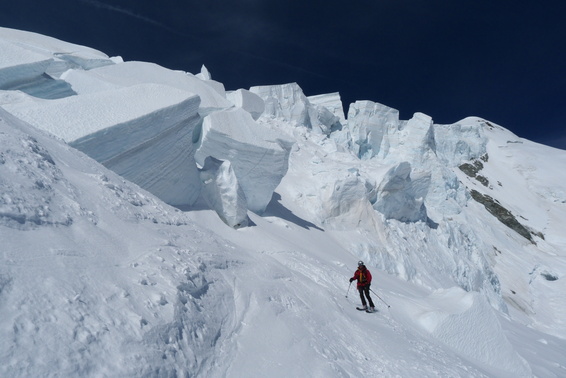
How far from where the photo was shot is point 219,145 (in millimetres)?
12281

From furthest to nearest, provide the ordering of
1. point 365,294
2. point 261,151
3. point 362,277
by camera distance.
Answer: point 261,151 → point 362,277 → point 365,294

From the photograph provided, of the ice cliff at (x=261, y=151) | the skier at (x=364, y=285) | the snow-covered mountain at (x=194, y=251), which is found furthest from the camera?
the ice cliff at (x=261, y=151)

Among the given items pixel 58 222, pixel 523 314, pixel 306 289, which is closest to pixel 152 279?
pixel 58 222

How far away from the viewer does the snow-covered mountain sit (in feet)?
10.5

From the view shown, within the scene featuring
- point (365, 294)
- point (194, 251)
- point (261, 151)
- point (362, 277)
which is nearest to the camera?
point (194, 251)

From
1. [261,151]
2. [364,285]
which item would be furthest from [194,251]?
[261,151]

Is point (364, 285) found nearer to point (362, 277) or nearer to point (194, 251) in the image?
point (362, 277)

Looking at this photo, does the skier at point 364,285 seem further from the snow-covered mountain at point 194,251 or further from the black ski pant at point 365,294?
the snow-covered mountain at point 194,251

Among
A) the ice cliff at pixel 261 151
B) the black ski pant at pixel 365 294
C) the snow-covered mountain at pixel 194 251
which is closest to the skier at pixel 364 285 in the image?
the black ski pant at pixel 365 294

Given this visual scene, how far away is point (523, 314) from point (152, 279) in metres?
27.1

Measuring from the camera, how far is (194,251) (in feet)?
18.1

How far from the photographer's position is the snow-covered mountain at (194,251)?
3.20 metres

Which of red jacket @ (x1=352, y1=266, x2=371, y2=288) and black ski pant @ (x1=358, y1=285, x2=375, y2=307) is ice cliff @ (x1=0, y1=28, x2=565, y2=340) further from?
black ski pant @ (x1=358, y1=285, x2=375, y2=307)

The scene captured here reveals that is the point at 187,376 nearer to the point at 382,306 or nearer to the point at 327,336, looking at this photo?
the point at 327,336
